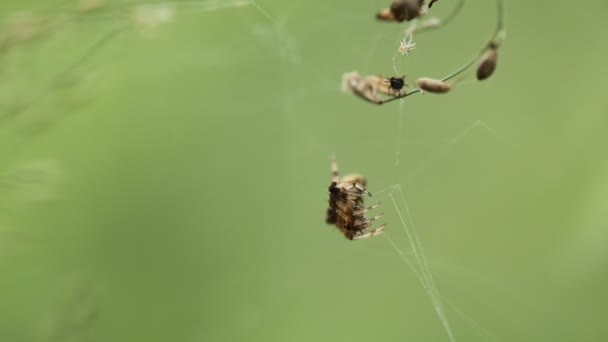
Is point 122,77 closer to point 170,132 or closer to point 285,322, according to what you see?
point 170,132

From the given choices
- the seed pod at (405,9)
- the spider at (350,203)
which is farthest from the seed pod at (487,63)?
the spider at (350,203)

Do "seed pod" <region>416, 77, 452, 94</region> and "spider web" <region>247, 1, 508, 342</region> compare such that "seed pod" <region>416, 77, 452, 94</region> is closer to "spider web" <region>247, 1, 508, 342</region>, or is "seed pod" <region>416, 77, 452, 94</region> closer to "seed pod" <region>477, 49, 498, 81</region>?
"seed pod" <region>477, 49, 498, 81</region>

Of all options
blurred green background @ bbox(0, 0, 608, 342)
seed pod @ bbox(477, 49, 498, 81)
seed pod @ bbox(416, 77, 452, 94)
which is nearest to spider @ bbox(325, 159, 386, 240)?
seed pod @ bbox(416, 77, 452, 94)

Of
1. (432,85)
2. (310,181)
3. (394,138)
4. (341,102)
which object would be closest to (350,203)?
(432,85)

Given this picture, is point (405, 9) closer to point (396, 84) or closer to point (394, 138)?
point (396, 84)

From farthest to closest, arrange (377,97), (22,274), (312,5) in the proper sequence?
1. (312,5)
2. (22,274)
3. (377,97)

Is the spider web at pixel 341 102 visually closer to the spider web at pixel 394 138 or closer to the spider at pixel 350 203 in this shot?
the spider web at pixel 394 138

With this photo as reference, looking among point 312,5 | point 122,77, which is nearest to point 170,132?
point 122,77
